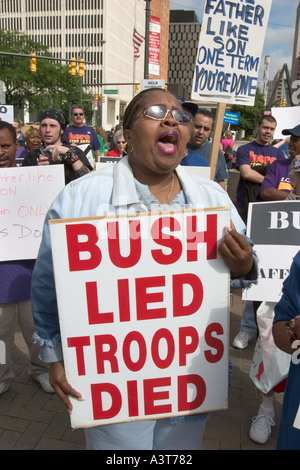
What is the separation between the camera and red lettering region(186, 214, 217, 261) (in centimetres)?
151

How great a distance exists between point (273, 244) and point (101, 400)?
1.70 metres

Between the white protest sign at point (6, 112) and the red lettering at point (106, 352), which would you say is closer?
the red lettering at point (106, 352)

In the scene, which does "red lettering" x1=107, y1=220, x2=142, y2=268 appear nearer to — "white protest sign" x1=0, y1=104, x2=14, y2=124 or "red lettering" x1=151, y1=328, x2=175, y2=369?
"red lettering" x1=151, y1=328, x2=175, y2=369

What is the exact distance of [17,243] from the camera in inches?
115

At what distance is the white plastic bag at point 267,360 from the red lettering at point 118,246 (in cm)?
157

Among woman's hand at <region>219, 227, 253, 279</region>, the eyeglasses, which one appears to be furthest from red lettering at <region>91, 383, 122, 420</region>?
the eyeglasses

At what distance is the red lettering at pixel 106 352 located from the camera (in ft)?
4.98

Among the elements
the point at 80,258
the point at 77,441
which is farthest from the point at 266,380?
the point at 80,258

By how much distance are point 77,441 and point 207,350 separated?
1571mm

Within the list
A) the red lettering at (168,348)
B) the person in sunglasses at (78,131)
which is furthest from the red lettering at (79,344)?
the person in sunglasses at (78,131)

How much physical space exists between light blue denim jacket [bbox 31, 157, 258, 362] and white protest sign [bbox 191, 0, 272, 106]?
7.35ft

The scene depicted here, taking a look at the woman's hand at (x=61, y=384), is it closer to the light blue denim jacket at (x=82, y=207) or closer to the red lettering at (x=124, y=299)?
the light blue denim jacket at (x=82, y=207)

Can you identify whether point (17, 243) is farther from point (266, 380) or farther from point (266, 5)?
point (266, 5)

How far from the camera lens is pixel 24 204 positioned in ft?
9.78
